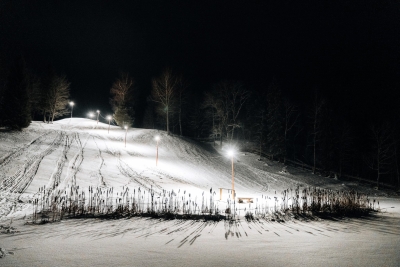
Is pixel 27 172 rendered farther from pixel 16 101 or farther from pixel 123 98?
pixel 123 98

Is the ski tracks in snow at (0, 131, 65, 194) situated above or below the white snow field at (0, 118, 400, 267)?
above

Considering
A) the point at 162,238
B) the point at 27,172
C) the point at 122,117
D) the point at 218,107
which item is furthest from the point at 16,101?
the point at 162,238

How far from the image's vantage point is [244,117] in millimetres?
55844

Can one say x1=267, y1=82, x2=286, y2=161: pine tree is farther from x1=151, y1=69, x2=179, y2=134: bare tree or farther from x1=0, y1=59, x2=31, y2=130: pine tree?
x1=0, y1=59, x2=31, y2=130: pine tree

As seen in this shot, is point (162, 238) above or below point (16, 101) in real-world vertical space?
below

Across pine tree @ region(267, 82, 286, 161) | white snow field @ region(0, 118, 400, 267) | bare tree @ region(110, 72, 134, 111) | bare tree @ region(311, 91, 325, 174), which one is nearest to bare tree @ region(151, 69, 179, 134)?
bare tree @ region(110, 72, 134, 111)

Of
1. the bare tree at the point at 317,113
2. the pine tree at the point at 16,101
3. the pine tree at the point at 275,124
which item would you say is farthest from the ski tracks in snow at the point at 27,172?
the bare tree at the point at 317,113

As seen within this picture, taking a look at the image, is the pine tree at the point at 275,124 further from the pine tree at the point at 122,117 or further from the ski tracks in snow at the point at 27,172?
the ski tracks in snow at the point at 27,172

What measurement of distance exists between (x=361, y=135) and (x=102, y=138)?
53.2 meters

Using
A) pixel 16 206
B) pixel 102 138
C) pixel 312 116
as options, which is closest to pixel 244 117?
pixel 312 116

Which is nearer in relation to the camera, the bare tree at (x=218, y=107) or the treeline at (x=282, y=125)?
the treeline at (x=282, y=125)

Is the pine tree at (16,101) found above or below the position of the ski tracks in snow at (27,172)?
above

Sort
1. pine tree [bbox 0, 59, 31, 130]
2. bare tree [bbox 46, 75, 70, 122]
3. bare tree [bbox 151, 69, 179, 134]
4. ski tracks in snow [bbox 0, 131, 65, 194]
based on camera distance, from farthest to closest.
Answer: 1. bare tree [bbox 46, 75, 70, 122]
2. bare tree [bbox 151, 69, 179, 134]
3. pine tree [bbox 0, 59, 31, 130]
4. ski tracks in snow [bbox 0, 131, 65, 194]

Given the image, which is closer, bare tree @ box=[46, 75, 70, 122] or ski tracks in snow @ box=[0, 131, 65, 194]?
ski tracks in snow @ box=[0, 131, 65, 194]
